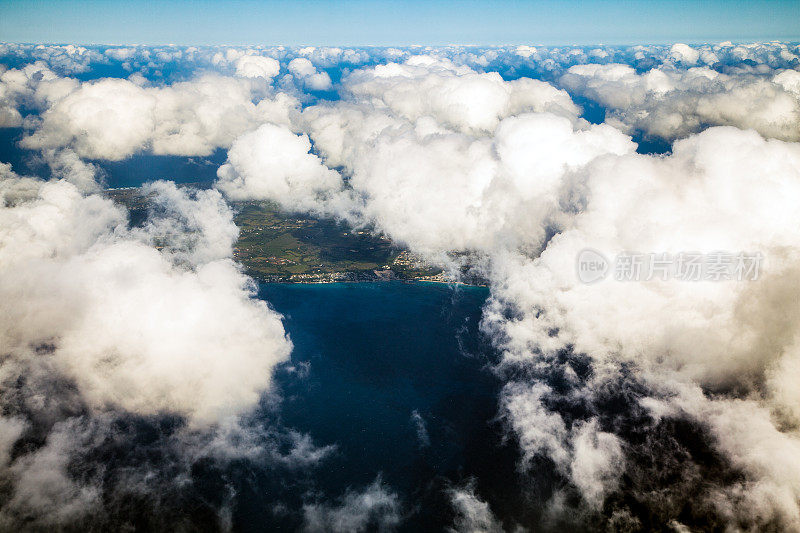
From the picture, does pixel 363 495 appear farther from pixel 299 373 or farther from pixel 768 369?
pixel 768 369

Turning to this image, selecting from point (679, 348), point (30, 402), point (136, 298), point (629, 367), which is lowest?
point (30, 402)

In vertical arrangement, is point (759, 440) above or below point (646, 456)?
above

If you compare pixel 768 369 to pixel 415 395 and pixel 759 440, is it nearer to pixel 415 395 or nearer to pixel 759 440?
pixel 759 440

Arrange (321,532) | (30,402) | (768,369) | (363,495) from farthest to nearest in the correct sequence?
1. (30,402)
2. (768,369)
3. (363,495)
4. (321,532)

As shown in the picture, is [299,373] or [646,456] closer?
[646,456]

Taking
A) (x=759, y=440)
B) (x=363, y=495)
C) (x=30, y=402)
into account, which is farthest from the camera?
(x=30, y=402)

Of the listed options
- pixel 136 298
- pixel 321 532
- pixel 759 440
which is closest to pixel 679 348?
pixel 759 440

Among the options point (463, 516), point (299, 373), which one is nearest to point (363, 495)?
point (463, 516)
